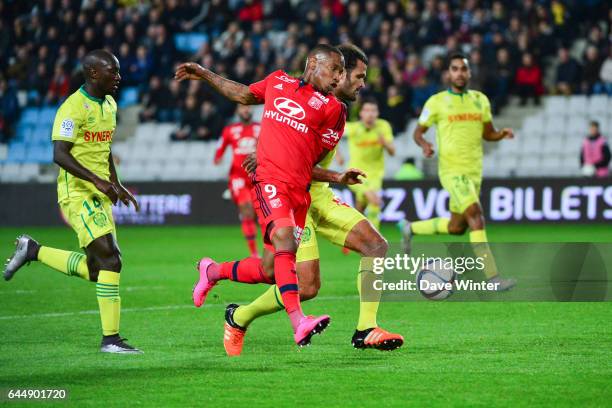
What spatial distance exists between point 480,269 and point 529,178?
941 cm

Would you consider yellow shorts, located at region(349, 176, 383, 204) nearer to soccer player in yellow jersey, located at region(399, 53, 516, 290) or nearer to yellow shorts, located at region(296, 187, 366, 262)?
soccer player in yellow jersey, located at region(399, 53, 516, 290)

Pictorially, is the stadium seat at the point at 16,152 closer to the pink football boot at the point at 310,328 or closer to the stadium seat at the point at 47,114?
the stadium seat at the point at 47,114

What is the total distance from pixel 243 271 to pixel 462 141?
4998mm

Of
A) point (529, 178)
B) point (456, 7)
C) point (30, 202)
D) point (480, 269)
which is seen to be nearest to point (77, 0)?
point (30, 202)

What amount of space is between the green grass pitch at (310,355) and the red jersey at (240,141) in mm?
4489

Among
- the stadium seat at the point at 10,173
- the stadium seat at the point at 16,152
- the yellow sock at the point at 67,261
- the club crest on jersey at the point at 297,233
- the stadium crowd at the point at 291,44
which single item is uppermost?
the stadium crowd at the point at 291,44

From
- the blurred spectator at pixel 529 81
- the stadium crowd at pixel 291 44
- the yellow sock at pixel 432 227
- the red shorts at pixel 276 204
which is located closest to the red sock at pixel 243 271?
the red shorts at pixel 276 204

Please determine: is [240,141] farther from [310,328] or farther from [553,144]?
[310,328]

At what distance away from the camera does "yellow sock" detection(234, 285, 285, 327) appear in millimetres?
8031

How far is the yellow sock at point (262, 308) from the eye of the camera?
8.03 m

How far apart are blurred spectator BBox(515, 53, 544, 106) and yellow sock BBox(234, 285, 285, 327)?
16697mm

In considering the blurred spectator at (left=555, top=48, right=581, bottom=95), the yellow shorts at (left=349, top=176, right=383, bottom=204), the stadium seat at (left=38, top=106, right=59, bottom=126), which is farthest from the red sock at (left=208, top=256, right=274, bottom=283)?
the stadium seat at (left=38, top=106, right=59, bottom=126)


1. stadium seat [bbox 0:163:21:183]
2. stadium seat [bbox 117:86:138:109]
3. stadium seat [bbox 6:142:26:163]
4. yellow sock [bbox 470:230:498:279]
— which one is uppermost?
stadium seat [bbox 117:86:138:109]

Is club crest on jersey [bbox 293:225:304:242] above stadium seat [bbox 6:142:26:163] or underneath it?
underneath
